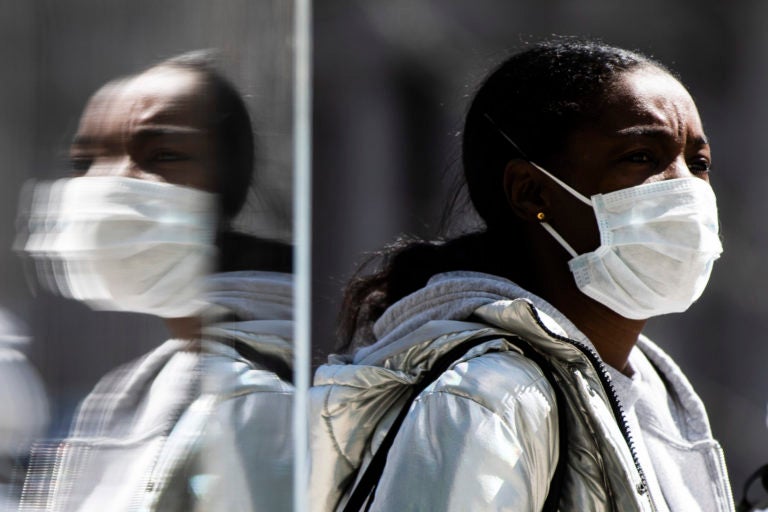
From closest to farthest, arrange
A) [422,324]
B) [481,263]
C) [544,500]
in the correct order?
[544,500]
[422,324]
[481,263]

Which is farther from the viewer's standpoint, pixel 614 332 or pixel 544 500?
pixel 614 332

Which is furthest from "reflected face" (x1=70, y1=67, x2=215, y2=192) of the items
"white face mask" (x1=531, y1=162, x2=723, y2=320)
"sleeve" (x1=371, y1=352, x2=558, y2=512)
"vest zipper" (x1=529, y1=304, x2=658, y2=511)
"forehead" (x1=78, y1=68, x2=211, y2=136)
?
"white face mask" (x1=531, y1=162, x2=723, y2=320)

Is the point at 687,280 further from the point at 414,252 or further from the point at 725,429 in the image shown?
A: the point at 725,429

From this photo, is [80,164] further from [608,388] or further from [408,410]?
[608,388]

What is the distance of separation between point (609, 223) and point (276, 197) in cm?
135

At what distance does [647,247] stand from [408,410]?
0.70m

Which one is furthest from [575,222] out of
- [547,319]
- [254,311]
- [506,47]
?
[506,47]

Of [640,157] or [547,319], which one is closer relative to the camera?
[547,319]

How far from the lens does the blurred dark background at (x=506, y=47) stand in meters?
5.48

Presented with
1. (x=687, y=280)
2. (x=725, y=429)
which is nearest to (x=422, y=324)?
(x=687, y=280)

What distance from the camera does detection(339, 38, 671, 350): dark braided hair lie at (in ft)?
7.30

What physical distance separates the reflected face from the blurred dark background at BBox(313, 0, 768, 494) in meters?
4.39

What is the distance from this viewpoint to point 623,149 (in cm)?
215

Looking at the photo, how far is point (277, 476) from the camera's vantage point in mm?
916
